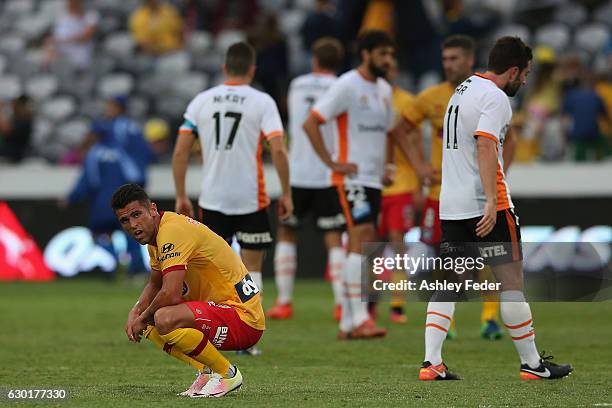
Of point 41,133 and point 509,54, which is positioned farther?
point 41,133

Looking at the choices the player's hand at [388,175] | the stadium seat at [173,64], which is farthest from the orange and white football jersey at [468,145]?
the stadium seat at [173,64]

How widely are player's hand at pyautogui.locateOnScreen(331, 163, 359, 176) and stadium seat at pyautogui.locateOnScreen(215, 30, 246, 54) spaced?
35.8 ft

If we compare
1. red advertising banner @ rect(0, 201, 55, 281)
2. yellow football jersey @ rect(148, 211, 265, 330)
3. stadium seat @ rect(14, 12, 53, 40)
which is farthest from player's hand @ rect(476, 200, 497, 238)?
stadium seat @ rect(14, 12, 53, 40)

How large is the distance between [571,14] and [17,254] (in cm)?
971

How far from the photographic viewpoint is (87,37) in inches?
857

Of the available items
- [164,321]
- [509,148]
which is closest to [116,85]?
[509,148]

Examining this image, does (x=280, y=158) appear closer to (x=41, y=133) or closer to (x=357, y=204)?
(x=357, y=204)

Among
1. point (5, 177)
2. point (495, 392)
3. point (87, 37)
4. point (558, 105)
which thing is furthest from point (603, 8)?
point (495, 392)

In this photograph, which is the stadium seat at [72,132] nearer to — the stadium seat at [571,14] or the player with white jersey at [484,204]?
the stadium seat at [571,14]

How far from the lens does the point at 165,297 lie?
7.23 meters

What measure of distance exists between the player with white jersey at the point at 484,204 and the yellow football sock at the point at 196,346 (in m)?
1.53

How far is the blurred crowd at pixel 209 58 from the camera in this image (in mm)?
17938

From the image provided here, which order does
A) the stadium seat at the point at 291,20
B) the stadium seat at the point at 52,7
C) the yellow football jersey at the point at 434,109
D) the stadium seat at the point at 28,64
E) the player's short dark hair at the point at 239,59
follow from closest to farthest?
the player's short dark hair at the point at 239,59, the yellow football jersey at the point at 434,109, the stadium seat at the point at 291,20, the stadium seat at the point at 28,64, the stadium seat at the point at 52,7

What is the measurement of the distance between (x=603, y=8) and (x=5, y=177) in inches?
395
